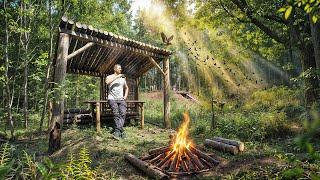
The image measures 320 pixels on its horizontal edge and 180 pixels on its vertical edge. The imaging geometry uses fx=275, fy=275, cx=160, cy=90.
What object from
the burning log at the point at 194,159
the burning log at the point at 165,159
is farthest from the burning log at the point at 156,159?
the burning log at the point at 194,159

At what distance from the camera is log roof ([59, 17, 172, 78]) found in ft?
26.8

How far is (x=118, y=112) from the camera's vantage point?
29.8 ft

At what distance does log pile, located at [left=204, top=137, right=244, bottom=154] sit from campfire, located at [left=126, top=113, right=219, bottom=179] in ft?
2.94

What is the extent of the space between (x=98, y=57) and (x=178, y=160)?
22.7ft

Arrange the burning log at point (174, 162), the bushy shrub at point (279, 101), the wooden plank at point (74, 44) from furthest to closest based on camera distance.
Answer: the bushy shrub at point (279, 101)
the wooden plank at point (74, 44)
the burning log at point (174, 162)

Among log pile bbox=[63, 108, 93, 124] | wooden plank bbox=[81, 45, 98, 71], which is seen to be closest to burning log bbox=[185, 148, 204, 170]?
wooden plank bbox=[81, 45, 98, 71]

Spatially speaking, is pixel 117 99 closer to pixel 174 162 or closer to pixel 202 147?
pixel 202 147

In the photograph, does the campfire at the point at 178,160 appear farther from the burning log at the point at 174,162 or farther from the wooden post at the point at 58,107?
the wooden post at the point at 58,107

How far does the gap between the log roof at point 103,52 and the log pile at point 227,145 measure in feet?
15.2

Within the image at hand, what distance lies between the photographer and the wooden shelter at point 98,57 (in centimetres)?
749

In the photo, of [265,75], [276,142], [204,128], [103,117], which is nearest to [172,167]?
[276,142]

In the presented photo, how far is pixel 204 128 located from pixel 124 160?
4.91 meters

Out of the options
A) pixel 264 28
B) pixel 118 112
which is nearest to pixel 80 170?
pixel 118 112

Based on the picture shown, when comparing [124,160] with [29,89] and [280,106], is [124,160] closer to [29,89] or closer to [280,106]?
[280,106]
